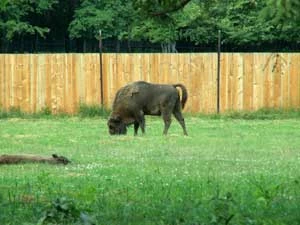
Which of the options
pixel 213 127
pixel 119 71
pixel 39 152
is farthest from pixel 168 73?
pixel 39 152

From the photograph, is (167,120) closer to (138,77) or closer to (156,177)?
(138,77)

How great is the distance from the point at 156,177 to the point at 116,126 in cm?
1054

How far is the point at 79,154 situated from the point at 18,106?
49.3 feet

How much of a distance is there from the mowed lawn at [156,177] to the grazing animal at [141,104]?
0.53 meters

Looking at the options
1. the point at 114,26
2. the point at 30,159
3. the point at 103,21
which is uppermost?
the point at 103,21

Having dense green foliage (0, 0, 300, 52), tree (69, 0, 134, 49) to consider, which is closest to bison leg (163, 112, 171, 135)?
dense green foliage (0, 0, 300, 52)

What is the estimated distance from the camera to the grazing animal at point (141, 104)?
76.1ft

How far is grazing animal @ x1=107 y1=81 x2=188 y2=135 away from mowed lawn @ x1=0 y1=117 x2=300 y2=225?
533 mm

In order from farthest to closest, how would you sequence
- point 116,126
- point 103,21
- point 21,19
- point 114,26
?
point 21,19
point 114,26
point 103,21
point 116,126

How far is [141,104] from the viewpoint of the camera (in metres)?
23.4

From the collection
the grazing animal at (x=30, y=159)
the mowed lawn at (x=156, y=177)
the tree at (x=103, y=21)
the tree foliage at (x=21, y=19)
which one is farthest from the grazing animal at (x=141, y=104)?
the tree at (x=103, y=21)

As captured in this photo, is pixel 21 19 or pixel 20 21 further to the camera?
pixel 21 19

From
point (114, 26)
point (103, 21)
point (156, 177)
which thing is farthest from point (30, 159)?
point (114, 26)

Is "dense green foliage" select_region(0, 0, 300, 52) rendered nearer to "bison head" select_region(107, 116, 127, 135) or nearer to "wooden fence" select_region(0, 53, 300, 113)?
"wooden fence" select_region(0, 53, 300, 113)
